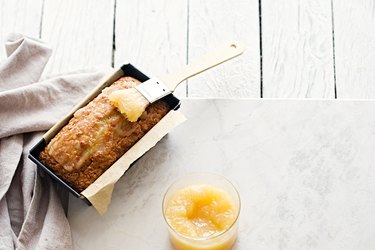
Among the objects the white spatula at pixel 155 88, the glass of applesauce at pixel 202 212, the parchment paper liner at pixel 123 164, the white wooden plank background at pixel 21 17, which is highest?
the white wooden plank background at pixel 21 17

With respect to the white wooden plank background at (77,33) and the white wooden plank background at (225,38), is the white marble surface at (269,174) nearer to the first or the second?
the white wooden plank background at (225,38)

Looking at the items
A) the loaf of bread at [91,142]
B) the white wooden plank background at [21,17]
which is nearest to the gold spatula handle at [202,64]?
the loaf of bread at [91,142]

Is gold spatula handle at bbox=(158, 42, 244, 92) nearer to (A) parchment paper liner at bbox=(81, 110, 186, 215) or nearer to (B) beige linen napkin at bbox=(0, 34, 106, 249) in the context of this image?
(A) parchment paper liner at bbox=(81, 110, 186, 215)

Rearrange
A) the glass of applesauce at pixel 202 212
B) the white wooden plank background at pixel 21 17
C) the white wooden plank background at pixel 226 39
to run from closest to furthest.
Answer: the glass of applesauce at pixel 202 212
the white wooden plank background at pixel 226 39
the white wooden plank background at pixel 21 17

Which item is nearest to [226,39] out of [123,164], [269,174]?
[269,174]

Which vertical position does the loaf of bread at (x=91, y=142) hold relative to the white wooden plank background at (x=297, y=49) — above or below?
below

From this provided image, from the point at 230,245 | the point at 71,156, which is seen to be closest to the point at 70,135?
the point at 71,156

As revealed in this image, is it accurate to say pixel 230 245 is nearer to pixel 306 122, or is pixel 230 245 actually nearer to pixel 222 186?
pixel 222 186
